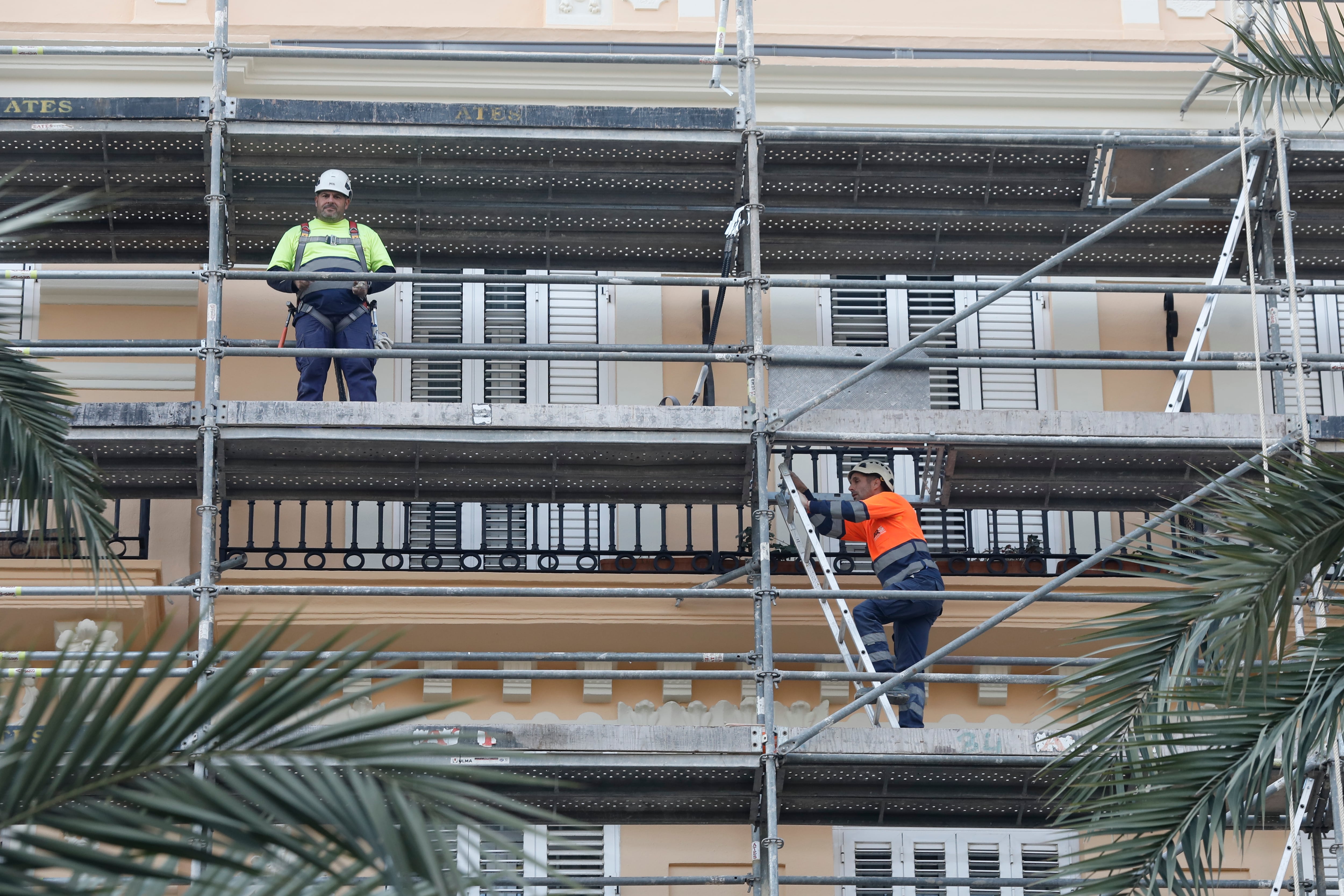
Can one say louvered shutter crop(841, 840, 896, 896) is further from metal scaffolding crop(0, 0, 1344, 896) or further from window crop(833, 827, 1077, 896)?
metal scaffolding crop(0, 0, 1344, 896)

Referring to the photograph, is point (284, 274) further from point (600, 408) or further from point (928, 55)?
point (928, 55)

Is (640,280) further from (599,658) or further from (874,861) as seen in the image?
(874,861)

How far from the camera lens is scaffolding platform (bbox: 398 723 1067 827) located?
34.4 ft

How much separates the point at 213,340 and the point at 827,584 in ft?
13.0

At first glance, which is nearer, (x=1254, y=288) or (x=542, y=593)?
(x=542, y=593)

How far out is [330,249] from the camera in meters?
11.7

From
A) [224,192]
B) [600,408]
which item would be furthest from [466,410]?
[224,192]

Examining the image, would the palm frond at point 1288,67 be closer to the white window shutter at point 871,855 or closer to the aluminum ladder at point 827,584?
the aluminum ladder at point 827,584

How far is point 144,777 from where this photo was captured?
5156mm

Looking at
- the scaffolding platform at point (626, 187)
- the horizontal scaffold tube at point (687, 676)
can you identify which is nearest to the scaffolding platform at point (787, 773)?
the horizontal scaffold tube at point (687, 676)

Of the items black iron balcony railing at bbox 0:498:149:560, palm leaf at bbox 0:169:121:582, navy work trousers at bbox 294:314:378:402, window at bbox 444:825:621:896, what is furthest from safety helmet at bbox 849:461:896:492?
palm leaf at bbox 0:169:121:582

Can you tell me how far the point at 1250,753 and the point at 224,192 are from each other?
6.84 metres

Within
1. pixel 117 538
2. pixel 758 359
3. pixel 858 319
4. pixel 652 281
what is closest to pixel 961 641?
pixel 758 359

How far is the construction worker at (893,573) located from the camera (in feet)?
36.8
